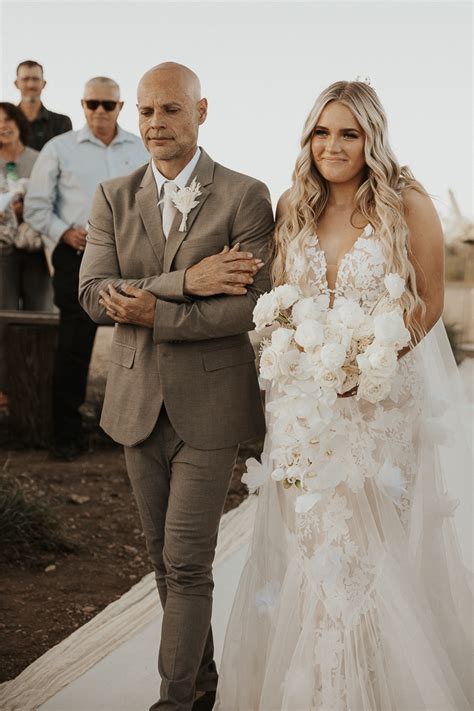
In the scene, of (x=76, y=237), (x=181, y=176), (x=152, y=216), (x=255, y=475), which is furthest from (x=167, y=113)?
(x=76, y=237)

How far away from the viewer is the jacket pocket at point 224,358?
9.58 ft

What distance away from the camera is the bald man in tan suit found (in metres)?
2.83

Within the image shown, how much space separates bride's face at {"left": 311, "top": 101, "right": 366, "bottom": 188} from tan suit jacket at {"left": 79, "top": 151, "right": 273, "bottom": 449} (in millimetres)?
232

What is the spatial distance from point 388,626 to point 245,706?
1.84 ft

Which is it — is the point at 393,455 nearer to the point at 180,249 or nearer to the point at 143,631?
the point at 180,249

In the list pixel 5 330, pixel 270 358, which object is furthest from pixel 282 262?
pixel 5 330

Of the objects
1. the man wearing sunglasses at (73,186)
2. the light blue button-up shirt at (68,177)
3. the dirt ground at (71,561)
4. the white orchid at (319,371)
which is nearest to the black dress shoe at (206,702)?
the white orchid at (319,371)

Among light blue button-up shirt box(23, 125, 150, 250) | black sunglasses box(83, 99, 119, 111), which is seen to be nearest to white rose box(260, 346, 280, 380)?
light blue button-up shirt box(23, 125, 150, 250)

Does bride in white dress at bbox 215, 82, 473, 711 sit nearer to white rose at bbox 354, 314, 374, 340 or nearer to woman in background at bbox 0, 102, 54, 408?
white rose at bbox 354, 314, 374, 340

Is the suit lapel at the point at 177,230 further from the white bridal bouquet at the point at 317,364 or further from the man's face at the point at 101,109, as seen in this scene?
the man's face at the point at 101,109

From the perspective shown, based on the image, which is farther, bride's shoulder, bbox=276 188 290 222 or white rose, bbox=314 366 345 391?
bride's shoulder, bbox=276 188 290 222

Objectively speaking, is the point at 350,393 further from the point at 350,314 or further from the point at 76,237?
the point at 76,237

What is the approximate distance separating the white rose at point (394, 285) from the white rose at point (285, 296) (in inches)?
10.7

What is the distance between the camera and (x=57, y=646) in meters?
3.90
